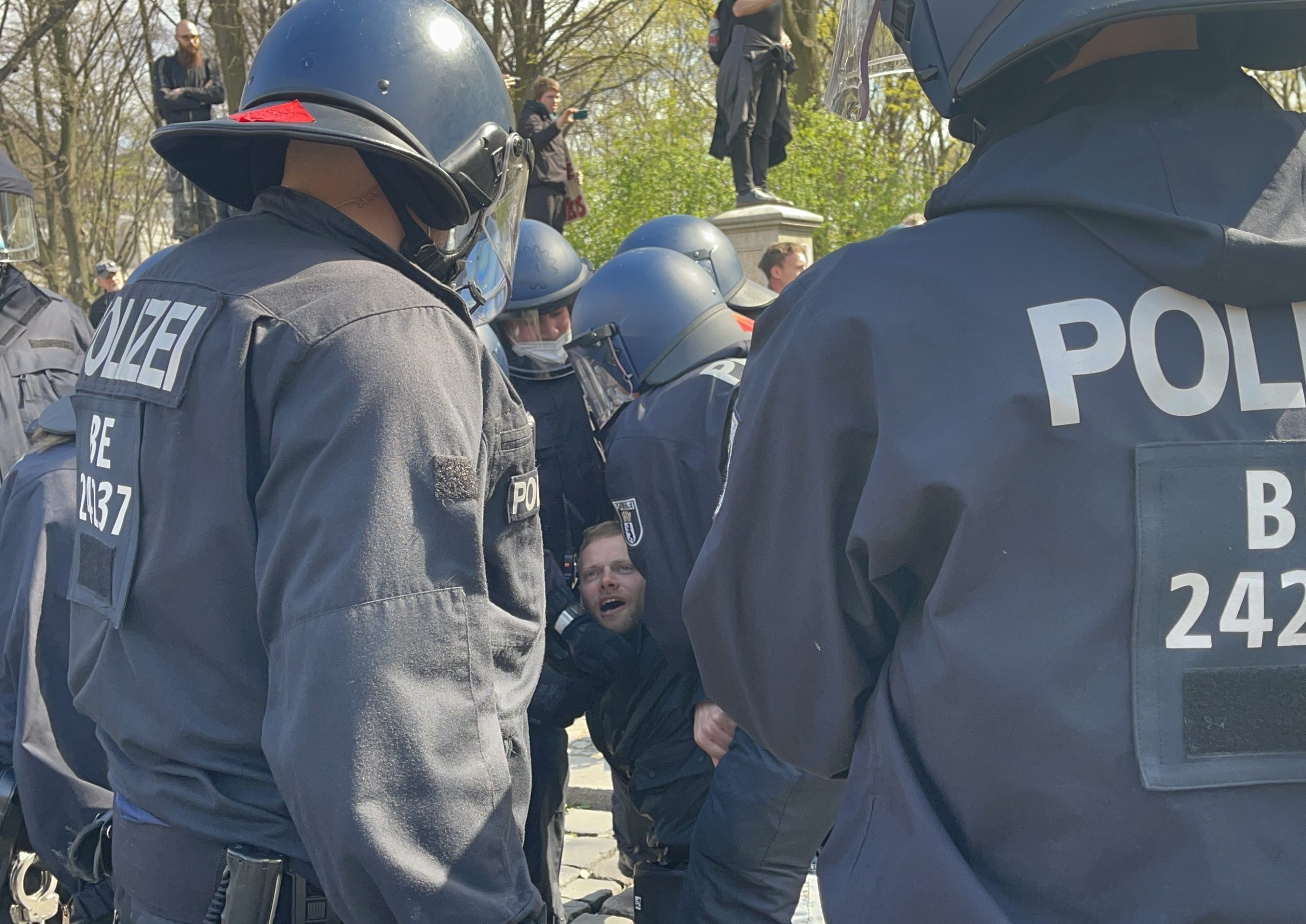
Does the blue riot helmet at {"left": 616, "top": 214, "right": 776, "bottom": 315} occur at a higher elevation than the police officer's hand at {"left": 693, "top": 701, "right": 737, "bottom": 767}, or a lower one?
higher

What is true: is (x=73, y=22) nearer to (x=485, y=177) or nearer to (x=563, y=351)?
(x=563, y=351)

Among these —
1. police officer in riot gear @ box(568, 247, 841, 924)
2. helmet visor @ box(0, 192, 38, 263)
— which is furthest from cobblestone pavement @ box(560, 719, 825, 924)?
helmet visor @ box(0, 192, 38, 263)

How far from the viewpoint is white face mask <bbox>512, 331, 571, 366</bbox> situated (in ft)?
15.5

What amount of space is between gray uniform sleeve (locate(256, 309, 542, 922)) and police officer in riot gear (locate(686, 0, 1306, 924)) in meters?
0.47

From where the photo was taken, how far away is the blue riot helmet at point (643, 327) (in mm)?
4055

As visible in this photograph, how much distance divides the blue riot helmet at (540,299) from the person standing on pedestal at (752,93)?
6.26m

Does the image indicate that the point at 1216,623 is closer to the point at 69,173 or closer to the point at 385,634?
the point at 385,634

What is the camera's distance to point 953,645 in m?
1.45

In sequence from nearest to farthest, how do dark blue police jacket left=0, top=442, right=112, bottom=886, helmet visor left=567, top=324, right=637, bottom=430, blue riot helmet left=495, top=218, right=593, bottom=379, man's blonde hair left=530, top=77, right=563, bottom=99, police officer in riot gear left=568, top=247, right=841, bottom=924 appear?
dark blue police jacket left=0, top=442, right=112, bottom=886 < police officer in riot gear left=568, top=247, right=841, bottom=924 < helmet visor left=567, top=324, right=637, bottom=430 < blue riot helmet left=495, top=218, right=593, bottom=379 < man's blonde hair left=530, top=77, right=563, bottom=99

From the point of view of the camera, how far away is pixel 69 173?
2291 centimetres

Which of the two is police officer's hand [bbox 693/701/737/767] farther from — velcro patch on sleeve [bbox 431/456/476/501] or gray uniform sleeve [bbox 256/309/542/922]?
velcro patch on sleeve [bbox 431/456/476/501]

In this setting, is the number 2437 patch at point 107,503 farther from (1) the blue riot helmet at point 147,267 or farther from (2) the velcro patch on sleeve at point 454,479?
(2) the velcro patch on sleeve at point 454,479

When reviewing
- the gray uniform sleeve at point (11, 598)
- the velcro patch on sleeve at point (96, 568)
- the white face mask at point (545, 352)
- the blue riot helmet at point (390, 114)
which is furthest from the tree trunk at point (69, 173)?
the velcro patch on sleeve at point (96, 568)

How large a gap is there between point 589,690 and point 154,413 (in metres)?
1.92
